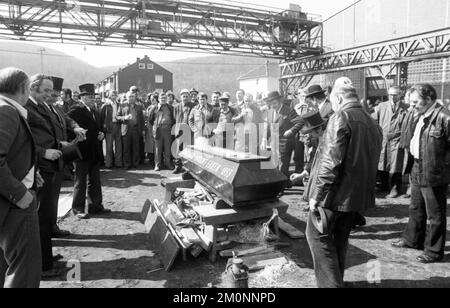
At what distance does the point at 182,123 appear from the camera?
949 centimetres

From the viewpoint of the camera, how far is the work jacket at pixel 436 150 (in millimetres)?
3820

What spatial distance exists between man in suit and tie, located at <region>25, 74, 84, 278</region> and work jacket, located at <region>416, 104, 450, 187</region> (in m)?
4.28

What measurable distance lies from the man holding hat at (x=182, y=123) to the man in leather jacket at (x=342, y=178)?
264 inches

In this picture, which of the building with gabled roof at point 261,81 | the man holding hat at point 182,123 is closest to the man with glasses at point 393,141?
the man holding hat at point 182,123

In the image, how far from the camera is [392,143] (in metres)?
6.94

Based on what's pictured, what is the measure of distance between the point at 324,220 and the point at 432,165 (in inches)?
76.3

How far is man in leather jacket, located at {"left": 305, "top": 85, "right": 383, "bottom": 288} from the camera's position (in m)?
2.79

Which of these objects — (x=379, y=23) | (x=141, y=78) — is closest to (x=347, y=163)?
(x=379, y=23)

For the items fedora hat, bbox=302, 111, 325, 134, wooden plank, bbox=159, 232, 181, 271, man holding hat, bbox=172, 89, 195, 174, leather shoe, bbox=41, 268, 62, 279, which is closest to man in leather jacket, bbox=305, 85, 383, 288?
fedora hat, bbox=302, 111, 325, 134

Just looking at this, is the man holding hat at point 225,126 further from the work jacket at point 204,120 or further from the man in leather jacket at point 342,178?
the man in leather jacket at point 342,178

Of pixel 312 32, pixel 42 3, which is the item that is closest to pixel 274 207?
pixel 42 3

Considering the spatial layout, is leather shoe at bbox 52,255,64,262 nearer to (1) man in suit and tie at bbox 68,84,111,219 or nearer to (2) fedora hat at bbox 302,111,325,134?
(1) man in suit and tie at bbox 68,84,111,219

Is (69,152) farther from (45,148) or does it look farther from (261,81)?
(261,81)

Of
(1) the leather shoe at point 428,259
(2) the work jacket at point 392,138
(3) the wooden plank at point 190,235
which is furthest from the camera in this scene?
(2) the work jacket at point 392,138
